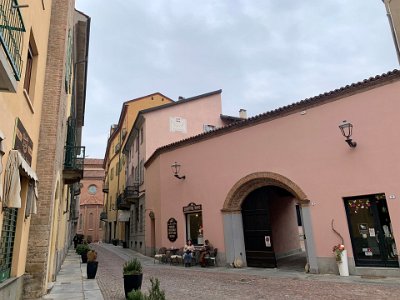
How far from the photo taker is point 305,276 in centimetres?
1023

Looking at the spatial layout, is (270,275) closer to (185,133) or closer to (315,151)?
(315,151)

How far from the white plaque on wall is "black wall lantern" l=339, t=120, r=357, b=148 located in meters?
13.5

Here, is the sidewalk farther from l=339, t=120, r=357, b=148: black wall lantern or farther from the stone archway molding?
l=339, t=120, r=357, b=148: black wall lantern

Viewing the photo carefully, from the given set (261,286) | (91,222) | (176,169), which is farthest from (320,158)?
(91,222)

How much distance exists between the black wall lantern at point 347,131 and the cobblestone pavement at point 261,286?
162 inches

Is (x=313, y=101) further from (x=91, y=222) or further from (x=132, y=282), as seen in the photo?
(x=91, y=222)

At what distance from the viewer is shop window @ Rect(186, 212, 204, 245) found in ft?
48.7

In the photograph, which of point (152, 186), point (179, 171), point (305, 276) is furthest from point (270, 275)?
point (152, 186)

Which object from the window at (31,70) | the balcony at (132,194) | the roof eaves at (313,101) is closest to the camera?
the window at (31,70)

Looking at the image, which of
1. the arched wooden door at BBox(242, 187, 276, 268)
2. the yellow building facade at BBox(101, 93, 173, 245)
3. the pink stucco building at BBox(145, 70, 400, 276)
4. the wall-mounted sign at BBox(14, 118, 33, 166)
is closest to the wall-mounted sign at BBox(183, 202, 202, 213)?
the pink stucco building at BBox(145, 70, 400, 276)

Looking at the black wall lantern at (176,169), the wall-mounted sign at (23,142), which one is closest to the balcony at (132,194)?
the black wall lantern at (176,169)

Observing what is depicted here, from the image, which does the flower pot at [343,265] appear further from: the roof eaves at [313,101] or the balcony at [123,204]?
the balcony at [123,204]

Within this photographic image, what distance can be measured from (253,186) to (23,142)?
927cm

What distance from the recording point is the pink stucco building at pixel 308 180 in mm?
9734
